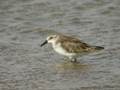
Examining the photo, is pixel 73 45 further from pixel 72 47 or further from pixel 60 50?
pixel 60 50

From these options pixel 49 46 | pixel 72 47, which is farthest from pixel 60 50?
pixel 49 46

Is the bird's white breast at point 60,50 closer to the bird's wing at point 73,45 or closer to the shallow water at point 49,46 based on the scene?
the bird's wing at point 73,45

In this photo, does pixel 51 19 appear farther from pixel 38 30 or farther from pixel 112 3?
pixel 112 3

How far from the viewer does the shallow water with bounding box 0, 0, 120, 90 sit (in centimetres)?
1002

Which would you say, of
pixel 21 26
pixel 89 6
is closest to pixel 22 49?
pixel 21 26

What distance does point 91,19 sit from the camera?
48.0 ft

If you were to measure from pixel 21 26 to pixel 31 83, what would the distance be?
465 cm

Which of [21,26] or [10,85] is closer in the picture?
[10,85]

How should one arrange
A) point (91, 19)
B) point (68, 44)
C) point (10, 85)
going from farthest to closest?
point (91, 19) → point (68, 44) → point (10, 85)

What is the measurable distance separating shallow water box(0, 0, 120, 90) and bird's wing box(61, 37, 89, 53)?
280 mm

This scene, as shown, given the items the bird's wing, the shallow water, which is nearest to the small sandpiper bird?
the bird's wing

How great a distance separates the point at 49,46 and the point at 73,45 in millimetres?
1436

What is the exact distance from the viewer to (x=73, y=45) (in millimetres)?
11953

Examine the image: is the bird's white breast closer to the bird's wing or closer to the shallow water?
the bird's wing
